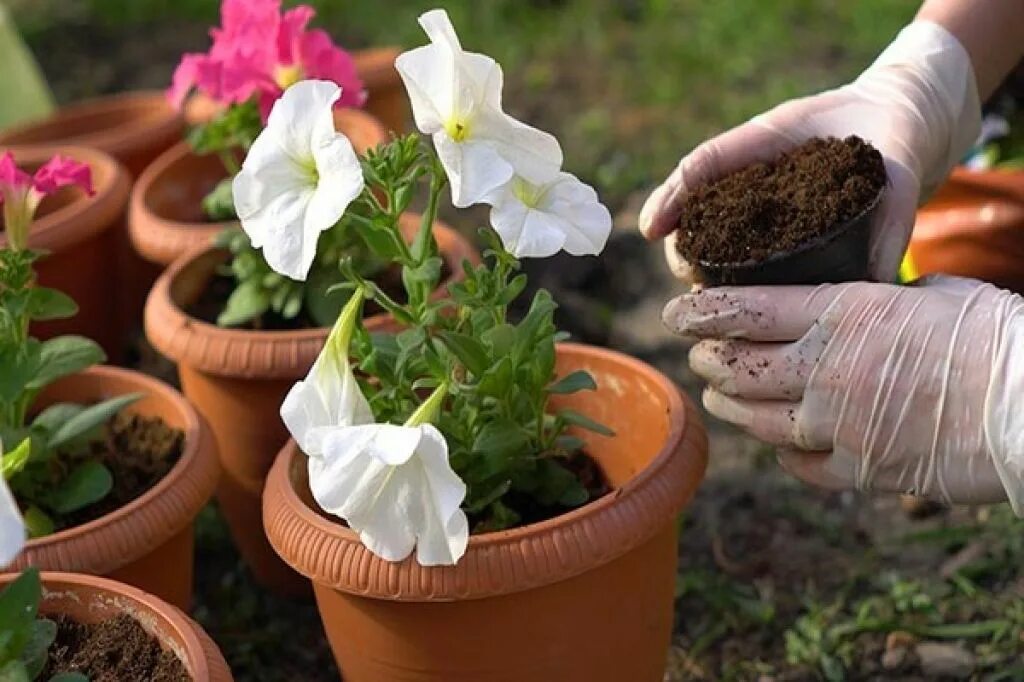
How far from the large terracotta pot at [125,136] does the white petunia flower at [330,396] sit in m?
1.19

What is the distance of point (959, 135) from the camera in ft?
6.32

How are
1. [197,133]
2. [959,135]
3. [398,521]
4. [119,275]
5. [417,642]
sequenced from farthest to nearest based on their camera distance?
[119,275] → [197,133] → [959,135] → [417,642] → [398,521]

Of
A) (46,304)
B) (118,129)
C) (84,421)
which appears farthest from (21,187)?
(118,129)

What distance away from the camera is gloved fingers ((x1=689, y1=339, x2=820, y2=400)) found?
4.96 ft

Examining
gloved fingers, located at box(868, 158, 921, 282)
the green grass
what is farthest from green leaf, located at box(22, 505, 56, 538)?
the green grass

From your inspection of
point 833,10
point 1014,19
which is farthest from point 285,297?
point 833,10

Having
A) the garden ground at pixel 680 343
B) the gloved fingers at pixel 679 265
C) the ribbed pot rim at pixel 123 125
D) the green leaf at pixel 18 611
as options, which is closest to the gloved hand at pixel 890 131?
the gloved fingers at pixel 679 265

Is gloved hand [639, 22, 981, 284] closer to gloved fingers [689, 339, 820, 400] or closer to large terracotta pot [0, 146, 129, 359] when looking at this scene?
gloved fingers [689, 339, 820, 400]

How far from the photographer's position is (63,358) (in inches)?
65.8

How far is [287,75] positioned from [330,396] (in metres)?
0.78

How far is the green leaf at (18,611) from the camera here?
4.15ft

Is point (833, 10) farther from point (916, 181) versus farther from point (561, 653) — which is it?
point (561, 653)

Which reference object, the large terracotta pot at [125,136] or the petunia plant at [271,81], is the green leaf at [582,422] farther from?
the large terracotta pot at [125,136]

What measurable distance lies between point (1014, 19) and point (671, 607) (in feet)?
3.28
